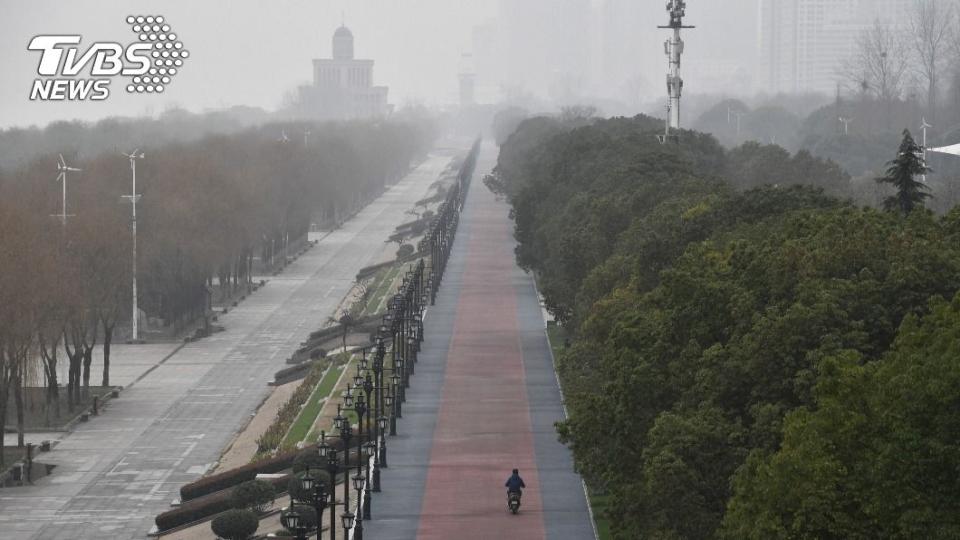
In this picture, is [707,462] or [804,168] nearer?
[707,462]

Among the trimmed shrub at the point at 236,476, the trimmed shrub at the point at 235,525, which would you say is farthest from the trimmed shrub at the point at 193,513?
the trimmed shrub at the point at 235,525

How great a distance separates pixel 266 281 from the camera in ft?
436

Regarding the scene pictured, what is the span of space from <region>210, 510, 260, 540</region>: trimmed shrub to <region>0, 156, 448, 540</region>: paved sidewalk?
7.18 m

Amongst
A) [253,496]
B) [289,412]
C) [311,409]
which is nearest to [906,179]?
[253,496]

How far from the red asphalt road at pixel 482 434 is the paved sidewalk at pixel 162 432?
361 inches

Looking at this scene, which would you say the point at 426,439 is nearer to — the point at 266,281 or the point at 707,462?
the point at 707,462

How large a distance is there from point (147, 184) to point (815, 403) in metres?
75.8

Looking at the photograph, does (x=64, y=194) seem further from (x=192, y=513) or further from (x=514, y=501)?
(x=514, y=501)

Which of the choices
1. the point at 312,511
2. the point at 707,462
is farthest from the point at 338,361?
the point at 707,462

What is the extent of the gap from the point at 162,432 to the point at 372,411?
13.0 m

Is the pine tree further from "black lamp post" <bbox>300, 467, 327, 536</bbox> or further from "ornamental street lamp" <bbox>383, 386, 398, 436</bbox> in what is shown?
"black lamp post" <bbox>300, 467, 327, 536</bbox>

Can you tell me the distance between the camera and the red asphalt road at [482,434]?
160 feet

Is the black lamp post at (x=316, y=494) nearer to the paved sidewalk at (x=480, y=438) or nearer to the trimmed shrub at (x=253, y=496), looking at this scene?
the paved sidewalk at (x=480, y=438)

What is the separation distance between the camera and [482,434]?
199ft
